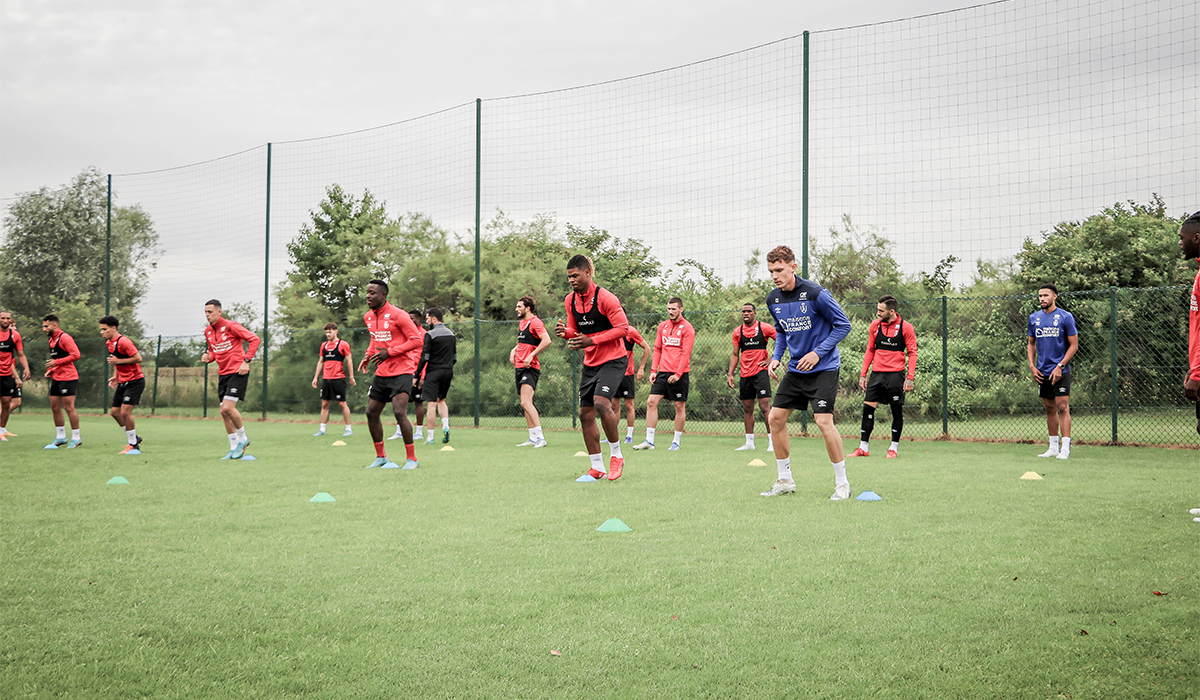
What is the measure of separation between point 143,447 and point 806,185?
11452 millimetres

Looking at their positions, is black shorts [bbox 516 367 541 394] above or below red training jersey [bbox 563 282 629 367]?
below

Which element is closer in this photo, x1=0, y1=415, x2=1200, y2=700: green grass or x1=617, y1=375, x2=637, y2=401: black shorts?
x1=0, y1=415, x2=1200, y2=700: green grass

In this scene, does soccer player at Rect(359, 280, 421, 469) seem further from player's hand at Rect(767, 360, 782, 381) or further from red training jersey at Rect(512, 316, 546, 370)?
player's hand at Rect(767, 360, 782, 381)

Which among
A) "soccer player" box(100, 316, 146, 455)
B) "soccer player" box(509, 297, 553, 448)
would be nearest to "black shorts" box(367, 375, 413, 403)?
→ "soccer player" box(509, 297, 553, 448)

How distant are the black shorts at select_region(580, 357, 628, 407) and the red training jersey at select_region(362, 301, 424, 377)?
240cm

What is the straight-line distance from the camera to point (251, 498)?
22.9ft

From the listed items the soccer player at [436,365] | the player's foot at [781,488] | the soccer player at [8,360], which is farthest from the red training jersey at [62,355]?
the player's foot at [781,488]

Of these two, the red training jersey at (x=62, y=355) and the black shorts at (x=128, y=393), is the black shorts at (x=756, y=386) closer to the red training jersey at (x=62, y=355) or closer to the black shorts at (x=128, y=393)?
the black shorts at (x=128, y=393)

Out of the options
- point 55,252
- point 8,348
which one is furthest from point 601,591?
point 55,252

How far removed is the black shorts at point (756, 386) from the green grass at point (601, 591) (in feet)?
12.9

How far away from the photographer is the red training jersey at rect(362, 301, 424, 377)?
9.52 meters

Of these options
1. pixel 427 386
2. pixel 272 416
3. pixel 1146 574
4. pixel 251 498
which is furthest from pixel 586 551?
pixel 272 416

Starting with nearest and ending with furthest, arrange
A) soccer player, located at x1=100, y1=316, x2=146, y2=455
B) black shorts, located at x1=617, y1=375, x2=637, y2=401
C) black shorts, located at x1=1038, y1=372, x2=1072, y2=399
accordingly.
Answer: black shorts, located at x1=1038, y1=372, x2=1072, y2=399
soccer player, located at x1=100, y1=316, x2=146, y2=455
black shorts, located at x1=617, y1=375, x2=637, y2=401

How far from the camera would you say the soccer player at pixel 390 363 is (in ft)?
30.8
